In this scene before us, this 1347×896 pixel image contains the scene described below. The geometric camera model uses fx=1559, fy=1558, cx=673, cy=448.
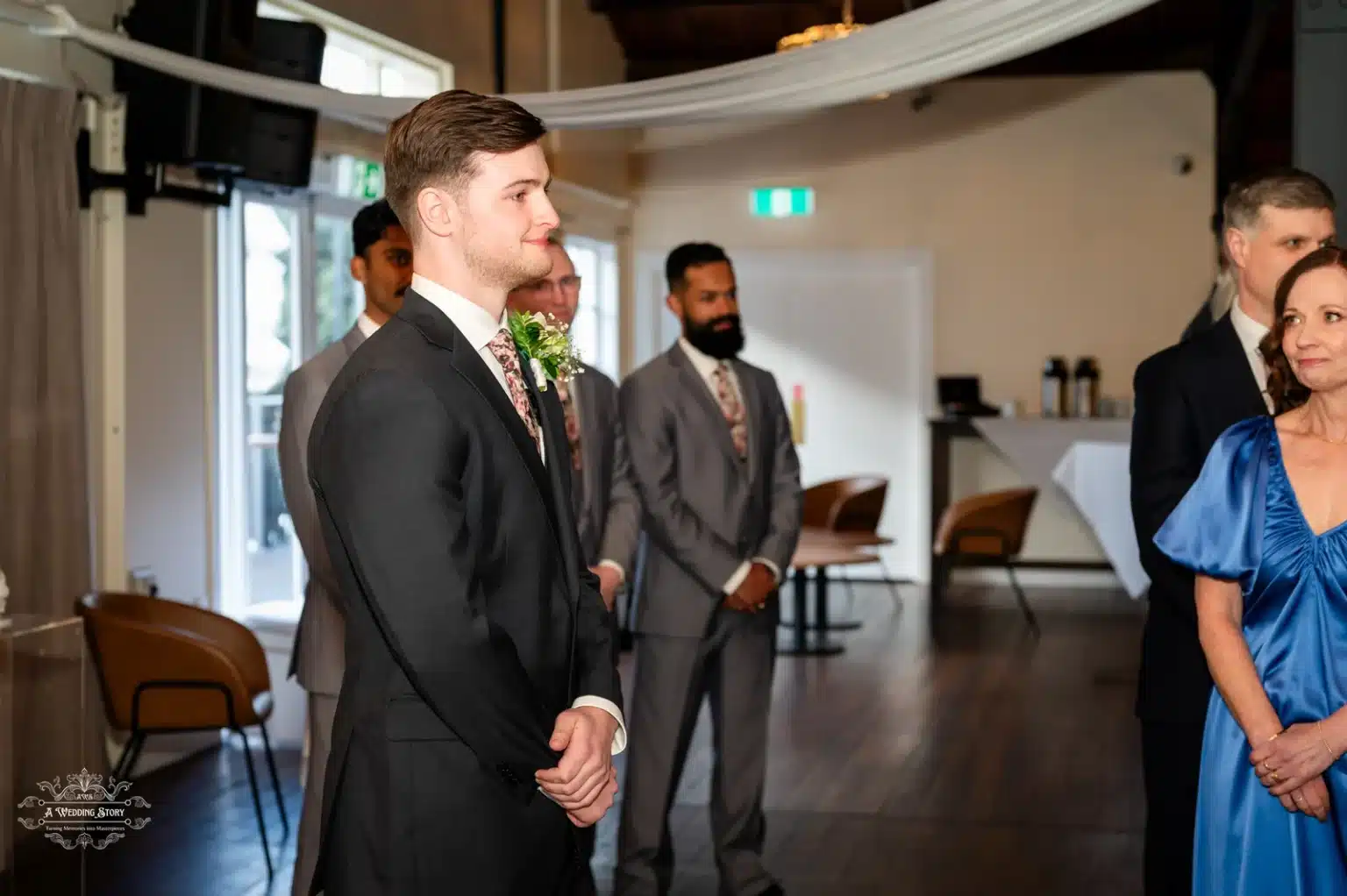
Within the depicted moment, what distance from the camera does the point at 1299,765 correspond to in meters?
2.40

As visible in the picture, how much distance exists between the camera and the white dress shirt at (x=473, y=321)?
193 centimetres

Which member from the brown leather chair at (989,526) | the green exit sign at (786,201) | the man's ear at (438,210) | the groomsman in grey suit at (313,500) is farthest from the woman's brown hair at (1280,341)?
the green exit sign at (786,201)

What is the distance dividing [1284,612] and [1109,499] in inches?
204

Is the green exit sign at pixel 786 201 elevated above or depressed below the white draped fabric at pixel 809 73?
above

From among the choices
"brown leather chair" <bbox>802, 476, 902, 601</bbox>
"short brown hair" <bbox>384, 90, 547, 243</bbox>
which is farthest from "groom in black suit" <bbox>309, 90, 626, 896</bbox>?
"brown leather chair" <bbox>802, 476, 902, 601</bbox>

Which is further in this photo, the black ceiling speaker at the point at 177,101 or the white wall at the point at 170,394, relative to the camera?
the white wall at the point at 170,394

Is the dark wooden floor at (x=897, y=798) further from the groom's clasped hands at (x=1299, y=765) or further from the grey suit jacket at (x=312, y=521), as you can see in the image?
the groom's clasped hands at (x=1299, y=765)

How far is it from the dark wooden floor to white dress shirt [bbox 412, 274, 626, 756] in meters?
2.18


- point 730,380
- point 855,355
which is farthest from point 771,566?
point 855,355

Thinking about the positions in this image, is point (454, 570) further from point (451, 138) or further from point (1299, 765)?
point (1299, 765)

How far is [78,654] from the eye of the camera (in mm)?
3760

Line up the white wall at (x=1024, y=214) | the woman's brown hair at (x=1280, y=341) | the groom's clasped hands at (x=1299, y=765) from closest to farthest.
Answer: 1. the groom's clasped hands at (x=1299, y=765)
2. the woman's brown hair at (x=1280, y=341)
3. the white wall at (x=1024, y=214)

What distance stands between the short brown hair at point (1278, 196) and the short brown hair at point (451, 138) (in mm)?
1627

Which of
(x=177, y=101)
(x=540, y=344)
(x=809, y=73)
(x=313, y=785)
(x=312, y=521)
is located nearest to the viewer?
(x=540, y=344)
